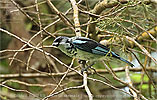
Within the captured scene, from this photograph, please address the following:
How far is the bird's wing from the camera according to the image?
2.89 m

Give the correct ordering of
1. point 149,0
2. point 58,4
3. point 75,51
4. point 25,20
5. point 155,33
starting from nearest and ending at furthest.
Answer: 1. point 149,0
2. point 75,51
3. point 155,33
4. point 58,4
5. point 25,20

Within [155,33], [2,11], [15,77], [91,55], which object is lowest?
[15,77]

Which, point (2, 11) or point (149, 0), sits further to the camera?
point (2, 11)

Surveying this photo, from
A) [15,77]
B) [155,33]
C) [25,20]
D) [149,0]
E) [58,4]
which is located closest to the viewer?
[149,0]

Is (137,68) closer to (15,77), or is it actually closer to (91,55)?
(91,55)

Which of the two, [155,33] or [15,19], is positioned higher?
[15,19]

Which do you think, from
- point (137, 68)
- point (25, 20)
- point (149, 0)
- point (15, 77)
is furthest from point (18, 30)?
point (149, 0)

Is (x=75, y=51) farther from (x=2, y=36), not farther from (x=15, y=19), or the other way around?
(x=2, y=36)

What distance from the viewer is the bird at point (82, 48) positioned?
288 cm

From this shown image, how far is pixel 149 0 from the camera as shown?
262 cm

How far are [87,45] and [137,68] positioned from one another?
67.3 inches

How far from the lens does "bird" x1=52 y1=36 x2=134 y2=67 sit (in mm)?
2875

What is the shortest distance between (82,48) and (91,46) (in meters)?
0.11

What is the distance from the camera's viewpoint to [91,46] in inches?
117
